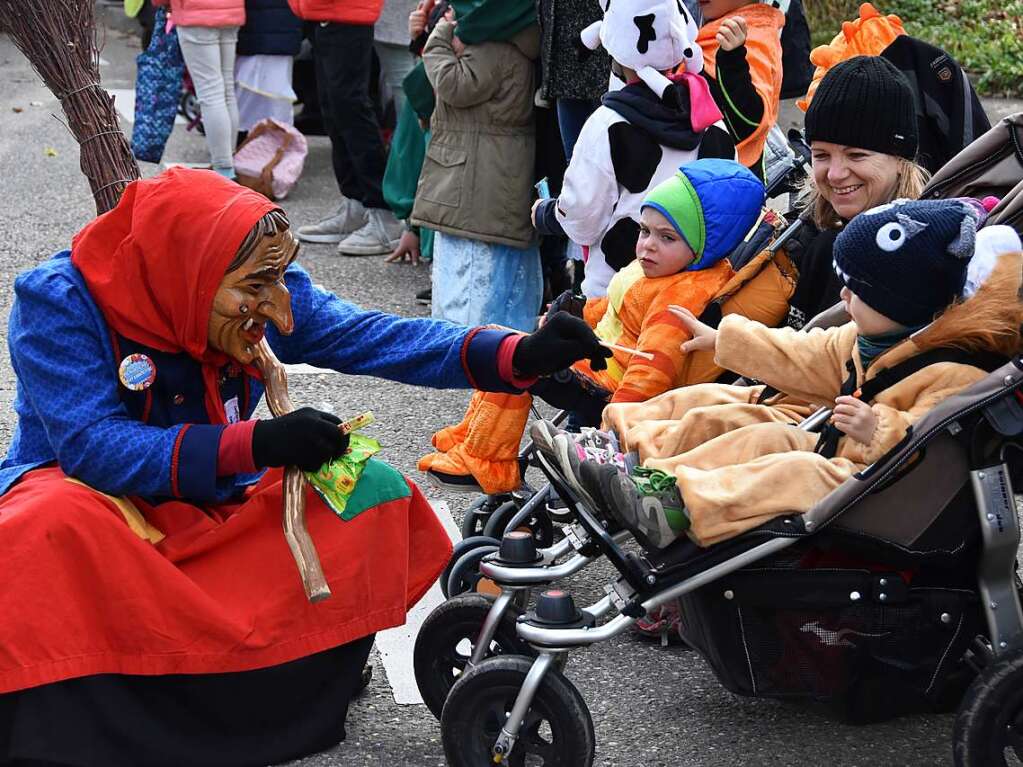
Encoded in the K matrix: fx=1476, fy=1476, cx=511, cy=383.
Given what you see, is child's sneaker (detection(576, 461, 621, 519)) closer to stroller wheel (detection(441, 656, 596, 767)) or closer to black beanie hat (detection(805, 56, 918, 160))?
stroller wheel (detection(441, 656, 596, 767))

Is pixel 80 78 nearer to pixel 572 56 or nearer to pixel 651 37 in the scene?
pixel 651 37

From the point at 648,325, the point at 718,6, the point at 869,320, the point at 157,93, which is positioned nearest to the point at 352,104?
the point at 157,93

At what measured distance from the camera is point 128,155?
4.13 meters

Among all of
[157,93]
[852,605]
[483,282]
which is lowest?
[157,93]

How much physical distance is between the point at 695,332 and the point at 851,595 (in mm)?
848

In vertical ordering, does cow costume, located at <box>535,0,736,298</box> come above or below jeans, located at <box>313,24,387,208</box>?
above

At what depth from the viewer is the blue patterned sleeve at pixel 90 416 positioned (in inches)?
113

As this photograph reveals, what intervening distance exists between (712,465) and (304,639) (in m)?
0.89

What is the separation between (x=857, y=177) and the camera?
3.51m

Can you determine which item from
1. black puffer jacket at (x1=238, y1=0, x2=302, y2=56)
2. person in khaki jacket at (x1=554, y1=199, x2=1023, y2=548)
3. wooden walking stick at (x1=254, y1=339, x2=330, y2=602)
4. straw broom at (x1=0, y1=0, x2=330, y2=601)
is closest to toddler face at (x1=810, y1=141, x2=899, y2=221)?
person in khaki jacket at (x1=554, y1=199, x2=1023, y2=548)

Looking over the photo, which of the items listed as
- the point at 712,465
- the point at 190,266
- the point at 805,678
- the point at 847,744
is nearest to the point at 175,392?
the point at 190,266

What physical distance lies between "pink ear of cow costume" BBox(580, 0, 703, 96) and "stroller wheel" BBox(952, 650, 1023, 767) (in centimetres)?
217

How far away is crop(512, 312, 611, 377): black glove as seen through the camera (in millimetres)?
3133

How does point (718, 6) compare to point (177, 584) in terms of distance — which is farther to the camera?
point (718, 6)
